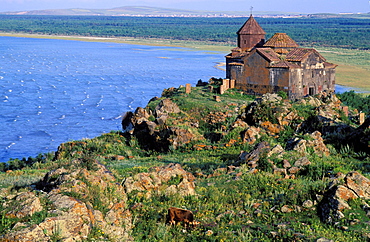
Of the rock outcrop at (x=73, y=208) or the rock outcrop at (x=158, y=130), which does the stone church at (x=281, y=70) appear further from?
the rock outcrop at (x=73, y=208)

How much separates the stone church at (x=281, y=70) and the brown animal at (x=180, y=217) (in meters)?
25.1

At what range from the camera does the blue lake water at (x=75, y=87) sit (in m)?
35.9

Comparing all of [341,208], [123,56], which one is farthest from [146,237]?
[123,56]

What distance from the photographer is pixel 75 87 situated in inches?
2194

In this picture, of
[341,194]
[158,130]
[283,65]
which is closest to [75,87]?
[283,65]

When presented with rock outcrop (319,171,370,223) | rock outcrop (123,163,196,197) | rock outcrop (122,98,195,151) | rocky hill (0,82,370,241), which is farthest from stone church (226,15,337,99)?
rock outcrop (319,171,370,223)

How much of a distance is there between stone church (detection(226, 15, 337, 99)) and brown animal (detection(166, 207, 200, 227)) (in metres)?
25.1

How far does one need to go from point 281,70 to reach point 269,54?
1.52 meters

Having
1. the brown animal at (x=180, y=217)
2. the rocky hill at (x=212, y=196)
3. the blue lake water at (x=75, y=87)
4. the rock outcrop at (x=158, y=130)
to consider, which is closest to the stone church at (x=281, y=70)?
the blue lake water at (x=75, y=87)

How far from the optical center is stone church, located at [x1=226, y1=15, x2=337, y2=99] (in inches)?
1357

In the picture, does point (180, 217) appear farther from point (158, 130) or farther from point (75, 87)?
point (75, 87)

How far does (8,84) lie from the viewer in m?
56.9

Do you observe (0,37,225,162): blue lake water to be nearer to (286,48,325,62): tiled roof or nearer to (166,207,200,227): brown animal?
(286,48,325,62): tiled roof

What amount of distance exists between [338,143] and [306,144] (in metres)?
1.96
